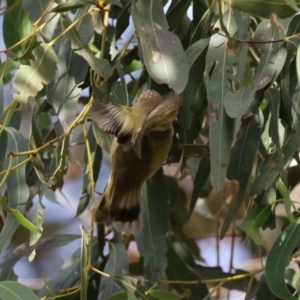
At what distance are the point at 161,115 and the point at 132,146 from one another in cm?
7

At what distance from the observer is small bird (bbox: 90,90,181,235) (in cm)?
95

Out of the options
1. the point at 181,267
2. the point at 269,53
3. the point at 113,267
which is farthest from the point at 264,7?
the point at 181,267

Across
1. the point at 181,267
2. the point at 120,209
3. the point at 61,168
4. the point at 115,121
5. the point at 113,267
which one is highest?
the point at 115,121

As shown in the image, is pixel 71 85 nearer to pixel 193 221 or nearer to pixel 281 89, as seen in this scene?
pixel 281 89

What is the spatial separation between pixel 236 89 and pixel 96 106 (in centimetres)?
22

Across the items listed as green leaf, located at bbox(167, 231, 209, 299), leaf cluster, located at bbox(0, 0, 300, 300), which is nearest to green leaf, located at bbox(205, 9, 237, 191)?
leaf cluster, located at bbox(0, 0, 300, 300)

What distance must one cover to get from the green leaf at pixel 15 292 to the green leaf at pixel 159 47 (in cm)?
35

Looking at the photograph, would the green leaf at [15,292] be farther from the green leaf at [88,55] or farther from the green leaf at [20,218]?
the green leaf at [88,55]

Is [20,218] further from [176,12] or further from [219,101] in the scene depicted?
[176,12]

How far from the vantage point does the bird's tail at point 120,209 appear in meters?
1.15

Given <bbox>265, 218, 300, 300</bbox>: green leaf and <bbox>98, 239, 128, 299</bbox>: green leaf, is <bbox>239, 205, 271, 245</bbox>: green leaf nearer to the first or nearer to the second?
<bbox>265, 218, 300, 300</bbox>: green leaf

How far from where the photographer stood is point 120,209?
1.16 meters

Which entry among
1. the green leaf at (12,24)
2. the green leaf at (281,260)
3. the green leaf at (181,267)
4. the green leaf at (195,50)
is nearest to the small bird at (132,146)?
the green leaf at (195,50)

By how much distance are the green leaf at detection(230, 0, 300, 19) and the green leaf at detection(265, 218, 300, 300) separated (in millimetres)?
317
